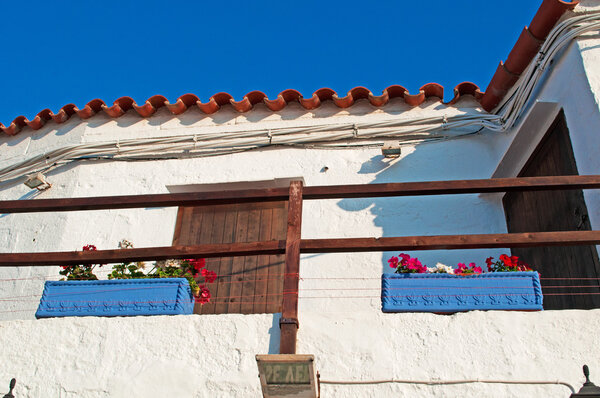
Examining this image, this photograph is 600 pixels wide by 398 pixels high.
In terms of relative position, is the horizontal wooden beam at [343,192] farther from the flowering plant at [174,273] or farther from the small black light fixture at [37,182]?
the small black light fixture at [37,182]

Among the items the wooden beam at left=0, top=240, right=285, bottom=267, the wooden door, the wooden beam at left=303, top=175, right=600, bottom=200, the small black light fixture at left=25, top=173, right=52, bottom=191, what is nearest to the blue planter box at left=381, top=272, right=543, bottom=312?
the wooden beam at left=303, top=175, right=600, bottom=200

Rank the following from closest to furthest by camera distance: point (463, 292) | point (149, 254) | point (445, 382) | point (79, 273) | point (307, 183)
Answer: point (445, 382) → point (463, 292) → point (149, 254) → point (79, 273) → point (307, 183)

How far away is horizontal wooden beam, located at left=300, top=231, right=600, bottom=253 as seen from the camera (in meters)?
3.94

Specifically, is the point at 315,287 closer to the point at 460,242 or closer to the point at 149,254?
the point at 149,254

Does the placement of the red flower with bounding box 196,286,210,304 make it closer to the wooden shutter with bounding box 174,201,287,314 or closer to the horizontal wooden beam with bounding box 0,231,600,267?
the horizontal wooden beam with bounding box 0,231,600,267

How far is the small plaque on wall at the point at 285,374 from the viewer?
3.42 meters

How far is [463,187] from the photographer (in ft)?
14.3

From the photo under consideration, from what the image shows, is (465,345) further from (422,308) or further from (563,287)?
(563,287)

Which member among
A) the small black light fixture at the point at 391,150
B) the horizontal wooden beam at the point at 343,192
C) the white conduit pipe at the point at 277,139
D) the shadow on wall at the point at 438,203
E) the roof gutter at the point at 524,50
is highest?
the roof gutter at the point at 524,50

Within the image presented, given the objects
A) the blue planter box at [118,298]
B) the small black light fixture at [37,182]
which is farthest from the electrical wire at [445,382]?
the small black light fixture at [37,182]

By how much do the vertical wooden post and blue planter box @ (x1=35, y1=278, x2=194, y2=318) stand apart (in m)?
0.77

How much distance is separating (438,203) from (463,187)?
2.06 meters

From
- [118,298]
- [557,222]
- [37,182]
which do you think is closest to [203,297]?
[118,298]

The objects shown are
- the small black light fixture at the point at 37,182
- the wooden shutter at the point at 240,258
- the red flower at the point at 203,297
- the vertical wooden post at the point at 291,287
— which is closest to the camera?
the vertical wooden post at the point at 291,287
